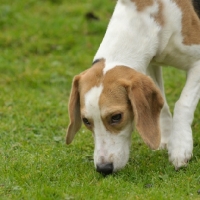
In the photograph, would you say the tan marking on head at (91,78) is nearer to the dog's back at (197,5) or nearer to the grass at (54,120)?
the grass at (54,120)

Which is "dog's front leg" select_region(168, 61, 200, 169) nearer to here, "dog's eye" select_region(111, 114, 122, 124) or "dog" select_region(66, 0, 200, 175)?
"dog" select_region(66, 0, 200, 175)

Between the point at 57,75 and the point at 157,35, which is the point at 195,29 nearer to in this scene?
the point at 157,35

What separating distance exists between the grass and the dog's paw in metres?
0.07

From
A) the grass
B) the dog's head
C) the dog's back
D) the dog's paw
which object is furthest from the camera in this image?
the dog's back

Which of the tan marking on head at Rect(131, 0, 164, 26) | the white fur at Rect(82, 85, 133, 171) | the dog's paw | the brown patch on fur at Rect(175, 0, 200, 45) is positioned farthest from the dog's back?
the white fur at Rect(82, 85, 133, 171)

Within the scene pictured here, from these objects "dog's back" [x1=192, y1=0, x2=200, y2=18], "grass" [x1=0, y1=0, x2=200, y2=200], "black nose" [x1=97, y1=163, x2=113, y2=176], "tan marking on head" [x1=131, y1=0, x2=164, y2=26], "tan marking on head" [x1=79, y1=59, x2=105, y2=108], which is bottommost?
"grass" [x1=0, y1=0, x2=200, y2=200]

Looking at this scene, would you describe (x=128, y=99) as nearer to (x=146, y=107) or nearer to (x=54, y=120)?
(x=146, y=107)

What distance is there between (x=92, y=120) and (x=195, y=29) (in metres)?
1.66

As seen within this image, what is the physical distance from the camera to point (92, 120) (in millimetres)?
5957

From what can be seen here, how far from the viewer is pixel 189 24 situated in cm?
670

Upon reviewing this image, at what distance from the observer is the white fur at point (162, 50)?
20.7ft

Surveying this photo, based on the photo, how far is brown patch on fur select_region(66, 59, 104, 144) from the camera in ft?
19.7

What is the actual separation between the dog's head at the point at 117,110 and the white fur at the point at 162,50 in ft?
0.31

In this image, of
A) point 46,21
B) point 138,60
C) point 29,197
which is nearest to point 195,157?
point 138,60
